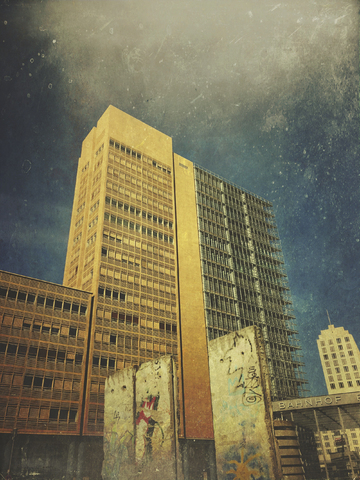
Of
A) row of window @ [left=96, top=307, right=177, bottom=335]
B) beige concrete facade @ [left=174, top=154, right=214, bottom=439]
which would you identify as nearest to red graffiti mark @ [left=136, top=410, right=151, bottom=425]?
row of window @ [left=96, top=307, right=177, bottom=335]

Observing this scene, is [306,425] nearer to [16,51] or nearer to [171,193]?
[16,51]

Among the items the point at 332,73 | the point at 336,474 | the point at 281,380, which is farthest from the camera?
the point at 281,380

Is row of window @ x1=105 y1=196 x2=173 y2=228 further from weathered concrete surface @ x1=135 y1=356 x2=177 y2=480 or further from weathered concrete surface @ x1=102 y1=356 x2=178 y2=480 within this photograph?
weathered concrete surface @ x1=135 y1=356 x2=177 y2=480

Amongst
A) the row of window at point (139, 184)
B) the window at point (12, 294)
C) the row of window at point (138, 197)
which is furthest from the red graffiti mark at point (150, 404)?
the row of window at point (139, 184)

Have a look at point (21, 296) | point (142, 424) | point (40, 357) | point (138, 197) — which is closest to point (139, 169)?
point (138, 197)

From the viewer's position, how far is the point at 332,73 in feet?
133

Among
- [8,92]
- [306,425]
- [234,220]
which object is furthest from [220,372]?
[234,220]

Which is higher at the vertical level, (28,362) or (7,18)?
(7,18)

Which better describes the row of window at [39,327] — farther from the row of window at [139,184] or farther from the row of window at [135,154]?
the row of window at [135,154]

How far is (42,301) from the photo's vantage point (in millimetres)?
48688

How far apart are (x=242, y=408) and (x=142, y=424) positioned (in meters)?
11.3

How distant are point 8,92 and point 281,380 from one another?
66.4 metres

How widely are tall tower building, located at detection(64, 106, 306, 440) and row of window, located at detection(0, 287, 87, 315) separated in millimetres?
3061

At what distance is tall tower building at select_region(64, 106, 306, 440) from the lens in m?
56.0
